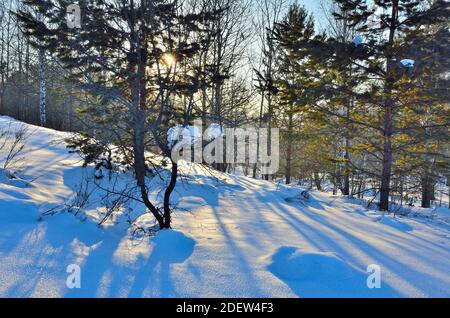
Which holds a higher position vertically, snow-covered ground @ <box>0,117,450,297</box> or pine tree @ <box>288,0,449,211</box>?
pine tree @ <box>288,0,449,211</box>

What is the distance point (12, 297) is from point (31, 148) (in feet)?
29.8

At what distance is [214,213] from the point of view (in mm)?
5516

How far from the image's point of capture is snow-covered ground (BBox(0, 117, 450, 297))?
2.34 metres

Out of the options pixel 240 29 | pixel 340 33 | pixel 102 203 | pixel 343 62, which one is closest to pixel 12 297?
pixel 102 203

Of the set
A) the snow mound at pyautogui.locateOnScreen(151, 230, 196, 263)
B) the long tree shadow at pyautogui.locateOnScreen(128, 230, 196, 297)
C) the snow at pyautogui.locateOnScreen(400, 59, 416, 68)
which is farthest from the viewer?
the snow at pyautogui.locateOnScreen(400, 59, 416, 68)

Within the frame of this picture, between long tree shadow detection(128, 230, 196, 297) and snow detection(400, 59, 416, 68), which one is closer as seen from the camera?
long tree shadow detection(128, 230, 196, 297)

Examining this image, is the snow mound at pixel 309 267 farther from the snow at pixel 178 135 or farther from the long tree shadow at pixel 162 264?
the snow at pixel 178 135

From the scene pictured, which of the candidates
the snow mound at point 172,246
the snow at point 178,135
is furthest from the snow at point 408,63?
the snow mound at point 172,246

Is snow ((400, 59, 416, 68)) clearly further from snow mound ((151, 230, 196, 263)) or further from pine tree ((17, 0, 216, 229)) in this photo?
snow mound ((151, 230, 196, 263))

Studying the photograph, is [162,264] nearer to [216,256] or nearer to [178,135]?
[216,256]

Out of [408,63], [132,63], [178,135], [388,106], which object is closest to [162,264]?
[178,135]

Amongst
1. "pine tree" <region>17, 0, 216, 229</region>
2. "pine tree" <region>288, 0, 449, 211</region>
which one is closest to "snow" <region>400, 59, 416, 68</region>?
"pine tree" <region>288, 0, 449, 211</region>

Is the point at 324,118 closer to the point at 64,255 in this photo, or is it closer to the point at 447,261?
the point at 447,261

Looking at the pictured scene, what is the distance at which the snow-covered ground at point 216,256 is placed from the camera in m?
2.34
